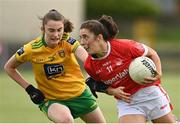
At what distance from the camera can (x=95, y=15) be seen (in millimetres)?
44688

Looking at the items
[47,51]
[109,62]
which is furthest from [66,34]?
[109,62]

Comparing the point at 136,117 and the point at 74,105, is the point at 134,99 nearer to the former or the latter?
the point at 136,117

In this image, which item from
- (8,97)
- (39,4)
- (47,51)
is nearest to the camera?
(47,51)

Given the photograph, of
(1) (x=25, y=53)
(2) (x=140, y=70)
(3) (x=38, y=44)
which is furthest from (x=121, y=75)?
(1) (x=25, y=53)

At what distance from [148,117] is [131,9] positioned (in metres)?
36.5

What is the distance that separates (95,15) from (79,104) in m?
35.2

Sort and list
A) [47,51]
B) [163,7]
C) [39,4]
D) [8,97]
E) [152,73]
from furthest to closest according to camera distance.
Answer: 1. [163,7]
2. [39,4]
3. [8,97]
4. [47,51]
5. [152,73]

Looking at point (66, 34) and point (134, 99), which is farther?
point (66, 34)

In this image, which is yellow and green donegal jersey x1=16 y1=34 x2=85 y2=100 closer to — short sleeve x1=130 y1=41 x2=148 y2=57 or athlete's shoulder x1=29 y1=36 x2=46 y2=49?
athlete's shoulder x1=29 y1=36 x2=46 y2=49

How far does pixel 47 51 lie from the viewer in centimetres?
938

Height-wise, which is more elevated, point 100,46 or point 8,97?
point 100,46

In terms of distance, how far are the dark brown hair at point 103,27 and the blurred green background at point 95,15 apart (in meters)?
4.43

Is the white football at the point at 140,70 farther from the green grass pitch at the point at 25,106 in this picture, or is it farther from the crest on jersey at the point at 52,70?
the green grass pitch at the point at 25,106

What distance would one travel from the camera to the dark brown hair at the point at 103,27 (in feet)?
28.7
